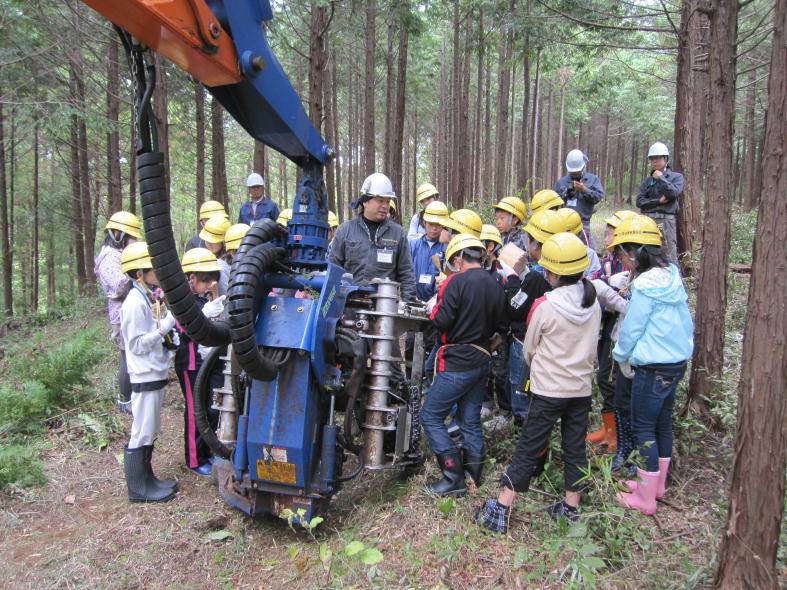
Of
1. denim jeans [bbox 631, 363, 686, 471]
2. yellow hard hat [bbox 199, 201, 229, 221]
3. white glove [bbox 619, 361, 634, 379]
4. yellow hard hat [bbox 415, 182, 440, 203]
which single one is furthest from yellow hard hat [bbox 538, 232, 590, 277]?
yellow hard hat [bbox 199, 201, 229, 221]

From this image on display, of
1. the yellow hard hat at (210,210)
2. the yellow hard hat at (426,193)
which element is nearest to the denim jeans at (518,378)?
the yellow hard hat at (426,193)

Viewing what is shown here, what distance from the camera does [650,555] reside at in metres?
3.32

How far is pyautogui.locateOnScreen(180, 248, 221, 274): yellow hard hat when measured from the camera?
5055 millimetres

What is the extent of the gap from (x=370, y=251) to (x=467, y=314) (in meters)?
1.72

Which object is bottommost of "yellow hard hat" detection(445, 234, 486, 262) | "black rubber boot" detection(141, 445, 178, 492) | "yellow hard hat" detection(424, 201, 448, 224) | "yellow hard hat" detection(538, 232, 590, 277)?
"black rubber boot" detection(141, 445, 178, 492)

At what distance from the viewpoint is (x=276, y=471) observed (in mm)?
3811

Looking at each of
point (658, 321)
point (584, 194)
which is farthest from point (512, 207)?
point (658, 321)

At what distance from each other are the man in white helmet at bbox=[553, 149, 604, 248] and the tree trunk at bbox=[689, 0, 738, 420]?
339cm

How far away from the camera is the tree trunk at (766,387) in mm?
2338

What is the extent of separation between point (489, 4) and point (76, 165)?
45.0ft

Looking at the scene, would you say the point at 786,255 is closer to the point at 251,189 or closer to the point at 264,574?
the point at 264,574

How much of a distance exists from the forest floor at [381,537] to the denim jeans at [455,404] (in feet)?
1.20

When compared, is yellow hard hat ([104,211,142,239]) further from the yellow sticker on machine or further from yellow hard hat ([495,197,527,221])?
yellow hard hat ([495,197,527,221])

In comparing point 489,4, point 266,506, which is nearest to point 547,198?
point 266,506
